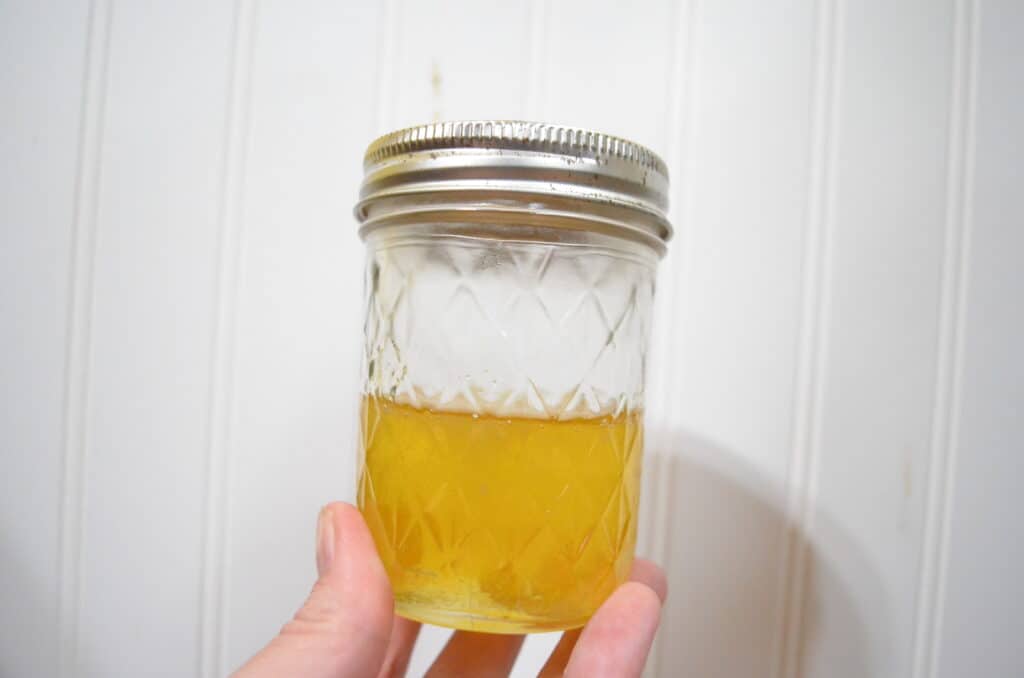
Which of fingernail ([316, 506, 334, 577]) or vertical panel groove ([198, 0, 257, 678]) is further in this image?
vertical panel groove ([198, 0, 257, 678])

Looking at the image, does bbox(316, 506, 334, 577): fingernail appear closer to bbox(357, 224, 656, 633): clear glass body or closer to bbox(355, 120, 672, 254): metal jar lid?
bbox(357, 224, 656, 633): clear glass body

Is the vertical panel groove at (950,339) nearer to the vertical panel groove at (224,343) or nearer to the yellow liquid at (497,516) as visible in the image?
the yellow liquid at (497,516)

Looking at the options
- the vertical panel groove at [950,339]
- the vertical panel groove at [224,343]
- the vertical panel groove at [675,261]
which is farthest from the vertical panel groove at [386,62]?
the vertical panel groove at [950,339]

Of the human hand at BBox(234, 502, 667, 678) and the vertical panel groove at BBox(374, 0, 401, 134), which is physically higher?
the vertical panel groove at BBox(374, 0, 401, 134)

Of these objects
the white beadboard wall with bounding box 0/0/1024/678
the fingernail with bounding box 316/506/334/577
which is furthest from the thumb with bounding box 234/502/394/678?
the white beadboard wall with bounding box 0/0/1024/678

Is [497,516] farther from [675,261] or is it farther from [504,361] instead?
[675,261]

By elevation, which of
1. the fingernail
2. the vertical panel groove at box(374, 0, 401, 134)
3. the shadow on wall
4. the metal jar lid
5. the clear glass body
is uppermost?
the vertical panel groove at box(374, 0, 401, 134)
